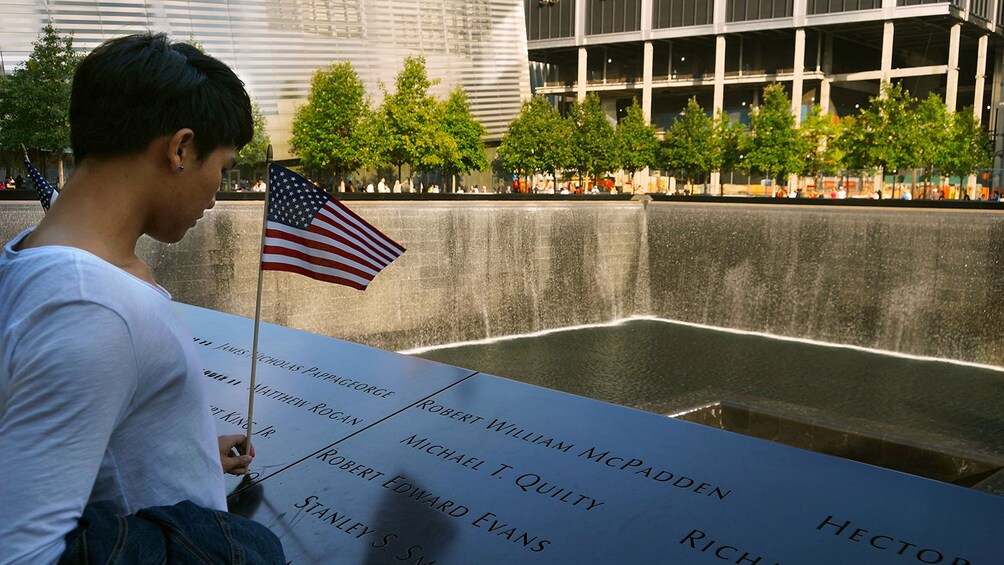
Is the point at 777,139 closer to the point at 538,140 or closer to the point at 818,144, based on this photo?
the point at 818,144

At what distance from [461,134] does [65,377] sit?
3673 cm

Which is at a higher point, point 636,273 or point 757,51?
point 757,51

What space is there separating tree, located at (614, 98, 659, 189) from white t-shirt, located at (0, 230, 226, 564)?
43091mm

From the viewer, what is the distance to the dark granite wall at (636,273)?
1552 centimetres

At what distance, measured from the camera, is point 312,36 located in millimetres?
38625

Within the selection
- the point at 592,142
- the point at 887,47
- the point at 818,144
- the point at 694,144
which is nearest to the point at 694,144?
the point at 694,144

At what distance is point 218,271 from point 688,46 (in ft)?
139

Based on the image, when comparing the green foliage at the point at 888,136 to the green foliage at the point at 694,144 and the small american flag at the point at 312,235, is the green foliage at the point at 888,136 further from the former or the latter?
the small american flag at the point at 312,235

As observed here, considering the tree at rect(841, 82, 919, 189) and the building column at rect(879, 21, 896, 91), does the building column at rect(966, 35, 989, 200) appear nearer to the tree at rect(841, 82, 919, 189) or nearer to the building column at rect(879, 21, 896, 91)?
the building column at rect(879, 21, 896, 91)

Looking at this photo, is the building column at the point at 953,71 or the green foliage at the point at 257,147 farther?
the building column at the point at 953,71

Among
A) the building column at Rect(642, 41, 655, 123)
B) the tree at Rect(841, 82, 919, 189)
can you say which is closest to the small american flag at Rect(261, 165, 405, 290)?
the tree at Rect(841, 82, 919, 189)

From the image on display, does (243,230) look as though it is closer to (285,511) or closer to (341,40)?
(285,511)

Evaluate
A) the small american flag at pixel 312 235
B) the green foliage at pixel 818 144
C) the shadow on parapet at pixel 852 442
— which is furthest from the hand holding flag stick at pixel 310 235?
the green foliage at pixel 818 144

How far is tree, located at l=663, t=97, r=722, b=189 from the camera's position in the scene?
4156 cm
